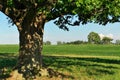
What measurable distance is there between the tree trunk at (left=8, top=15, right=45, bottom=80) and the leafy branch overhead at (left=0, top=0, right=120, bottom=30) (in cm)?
67

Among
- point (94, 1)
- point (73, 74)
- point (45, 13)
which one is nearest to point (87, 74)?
point (73, 74)

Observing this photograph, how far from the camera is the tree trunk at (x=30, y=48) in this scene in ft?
90.7

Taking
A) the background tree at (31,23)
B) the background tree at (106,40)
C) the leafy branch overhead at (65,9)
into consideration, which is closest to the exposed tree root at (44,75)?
the background tree at (31,23)

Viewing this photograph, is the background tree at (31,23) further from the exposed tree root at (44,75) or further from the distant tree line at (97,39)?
the distant tree line at (97,39)

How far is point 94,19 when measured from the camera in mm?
29359

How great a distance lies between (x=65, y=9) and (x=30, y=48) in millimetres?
4251

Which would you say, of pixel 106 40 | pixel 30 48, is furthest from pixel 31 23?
pixel 106 40

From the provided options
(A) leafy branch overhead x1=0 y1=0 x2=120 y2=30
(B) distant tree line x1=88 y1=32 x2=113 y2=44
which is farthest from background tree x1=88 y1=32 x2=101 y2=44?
(A) leafy branch overhead x1=0 y1=0 x2=120 y2=30

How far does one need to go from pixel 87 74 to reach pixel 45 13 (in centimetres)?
486

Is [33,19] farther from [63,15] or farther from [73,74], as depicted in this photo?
[73,74]

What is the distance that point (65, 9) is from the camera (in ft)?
81.8

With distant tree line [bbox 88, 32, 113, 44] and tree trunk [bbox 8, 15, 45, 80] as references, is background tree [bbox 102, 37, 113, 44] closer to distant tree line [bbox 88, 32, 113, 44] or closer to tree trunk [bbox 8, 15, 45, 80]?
distant tree line [bbox 88, 32, 113, 44]

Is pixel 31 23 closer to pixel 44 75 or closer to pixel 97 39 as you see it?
pixel 44 75

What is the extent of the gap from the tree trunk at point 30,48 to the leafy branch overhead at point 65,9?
2.21 feet
